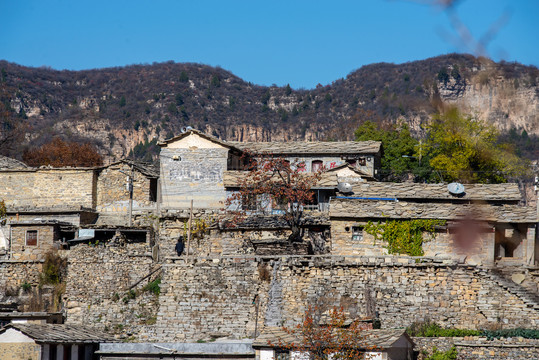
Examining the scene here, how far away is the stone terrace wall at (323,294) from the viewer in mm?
31516

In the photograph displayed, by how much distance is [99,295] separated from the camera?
37625mm

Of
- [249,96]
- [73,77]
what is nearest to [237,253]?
[249,96]

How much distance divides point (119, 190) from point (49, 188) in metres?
4.16

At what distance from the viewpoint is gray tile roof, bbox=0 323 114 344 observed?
30.0m

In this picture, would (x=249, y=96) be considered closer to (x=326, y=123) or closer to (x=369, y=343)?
(x=326, y=123)

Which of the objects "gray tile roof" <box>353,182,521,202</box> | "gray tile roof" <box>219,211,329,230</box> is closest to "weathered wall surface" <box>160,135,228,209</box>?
"gray tile roof" <box>219,211,329,230</box>

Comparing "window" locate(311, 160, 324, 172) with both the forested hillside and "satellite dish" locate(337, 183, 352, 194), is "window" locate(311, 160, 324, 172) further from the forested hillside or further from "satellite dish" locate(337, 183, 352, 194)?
the forested hillside

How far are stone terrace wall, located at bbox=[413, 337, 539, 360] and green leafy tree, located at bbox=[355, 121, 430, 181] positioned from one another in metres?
21.6

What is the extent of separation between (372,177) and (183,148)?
10.7 metres

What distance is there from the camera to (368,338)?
90.1 feet

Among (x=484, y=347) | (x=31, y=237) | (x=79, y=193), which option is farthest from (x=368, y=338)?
(x=79, y=193)

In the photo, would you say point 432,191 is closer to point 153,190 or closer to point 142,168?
point 153,190

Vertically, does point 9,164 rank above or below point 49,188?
above

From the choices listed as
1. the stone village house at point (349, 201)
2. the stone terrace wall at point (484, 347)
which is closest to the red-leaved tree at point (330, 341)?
the stone terrace wall at point (484, 347)
